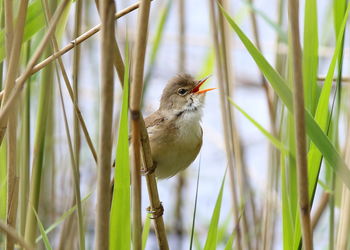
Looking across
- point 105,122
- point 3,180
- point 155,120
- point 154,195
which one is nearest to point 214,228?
point 154,195

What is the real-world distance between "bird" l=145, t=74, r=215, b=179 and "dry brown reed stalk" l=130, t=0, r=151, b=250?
2.30ft

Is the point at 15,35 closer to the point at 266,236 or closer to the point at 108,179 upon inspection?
the point at 108,179

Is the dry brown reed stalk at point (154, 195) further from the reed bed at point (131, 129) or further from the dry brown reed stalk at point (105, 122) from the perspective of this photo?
the dry brown reed stalk at point (105, 122)

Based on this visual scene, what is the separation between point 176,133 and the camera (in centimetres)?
225

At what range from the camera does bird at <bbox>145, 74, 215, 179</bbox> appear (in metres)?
2.23

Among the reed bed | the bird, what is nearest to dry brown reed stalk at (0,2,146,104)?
the reed bed

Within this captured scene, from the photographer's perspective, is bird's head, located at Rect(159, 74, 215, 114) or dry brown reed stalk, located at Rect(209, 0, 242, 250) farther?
bird's head, located at Rect(159, 74, 215, 114)

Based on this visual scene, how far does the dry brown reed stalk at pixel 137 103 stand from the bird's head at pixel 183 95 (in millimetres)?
918

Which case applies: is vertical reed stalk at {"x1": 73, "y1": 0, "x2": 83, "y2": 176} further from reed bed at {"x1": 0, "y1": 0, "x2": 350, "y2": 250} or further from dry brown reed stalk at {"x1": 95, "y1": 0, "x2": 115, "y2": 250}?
dry brown reed stalk at {"x1": 95, "y1": 0, "x2": 115, "y2": 250}

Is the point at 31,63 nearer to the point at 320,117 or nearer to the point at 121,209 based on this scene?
the point at 121,209

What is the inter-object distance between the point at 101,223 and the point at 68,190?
181cm

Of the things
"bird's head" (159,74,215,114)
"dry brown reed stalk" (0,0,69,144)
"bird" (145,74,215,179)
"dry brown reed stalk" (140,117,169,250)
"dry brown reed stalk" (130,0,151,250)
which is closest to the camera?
"dry brown reed stalk" (0,0,69,144)

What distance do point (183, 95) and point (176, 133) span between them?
26 centimetres

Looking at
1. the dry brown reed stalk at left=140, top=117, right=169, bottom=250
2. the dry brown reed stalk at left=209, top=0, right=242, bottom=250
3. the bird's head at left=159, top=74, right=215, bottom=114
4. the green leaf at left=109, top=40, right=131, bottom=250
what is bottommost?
the green leaf at left=109, top=40, right=131, bottom=250
